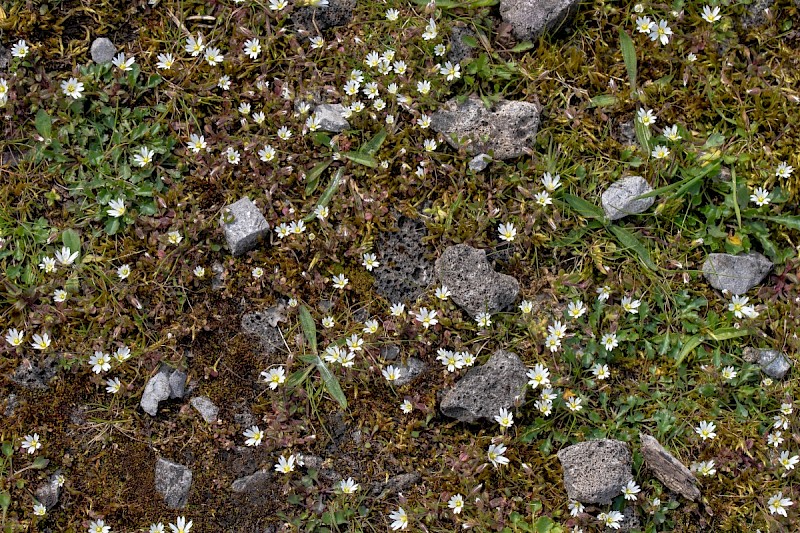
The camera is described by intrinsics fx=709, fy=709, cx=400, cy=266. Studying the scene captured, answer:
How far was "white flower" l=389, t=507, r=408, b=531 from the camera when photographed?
4215mm

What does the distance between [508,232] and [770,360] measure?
181 cm

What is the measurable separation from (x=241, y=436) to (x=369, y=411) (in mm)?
802

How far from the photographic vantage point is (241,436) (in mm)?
4375

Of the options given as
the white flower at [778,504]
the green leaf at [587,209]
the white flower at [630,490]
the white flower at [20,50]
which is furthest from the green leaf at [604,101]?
the white flower at [20,50]

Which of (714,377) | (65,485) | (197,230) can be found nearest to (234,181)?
(197,230)

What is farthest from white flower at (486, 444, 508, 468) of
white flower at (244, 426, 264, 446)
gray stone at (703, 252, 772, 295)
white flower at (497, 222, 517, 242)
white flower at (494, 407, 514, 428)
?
gray stone at (703, 252, 772, 295)

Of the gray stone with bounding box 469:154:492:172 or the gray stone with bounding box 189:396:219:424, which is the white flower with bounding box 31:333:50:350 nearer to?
the gray stone with bounding box 189:396:219:424

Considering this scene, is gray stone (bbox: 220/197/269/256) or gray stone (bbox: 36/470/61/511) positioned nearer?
gray stone (bbox: 36/470/61/511)

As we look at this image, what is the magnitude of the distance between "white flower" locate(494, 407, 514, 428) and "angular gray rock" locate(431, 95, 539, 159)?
5.32 ft

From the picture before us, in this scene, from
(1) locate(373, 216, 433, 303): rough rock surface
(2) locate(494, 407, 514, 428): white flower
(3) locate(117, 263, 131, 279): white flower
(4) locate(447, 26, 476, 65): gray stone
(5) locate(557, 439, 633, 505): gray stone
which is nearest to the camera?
(5) locate(557, 439, 633, 505): gray stone

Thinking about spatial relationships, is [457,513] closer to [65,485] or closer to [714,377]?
[714,377]

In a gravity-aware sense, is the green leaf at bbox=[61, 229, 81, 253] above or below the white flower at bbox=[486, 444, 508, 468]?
above

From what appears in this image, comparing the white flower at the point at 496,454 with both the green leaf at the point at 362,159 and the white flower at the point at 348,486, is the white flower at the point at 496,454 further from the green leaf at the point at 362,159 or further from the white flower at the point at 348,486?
the green leaf at the point at 362,159

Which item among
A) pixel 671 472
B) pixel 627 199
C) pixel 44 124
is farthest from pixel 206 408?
pixel 627 199
